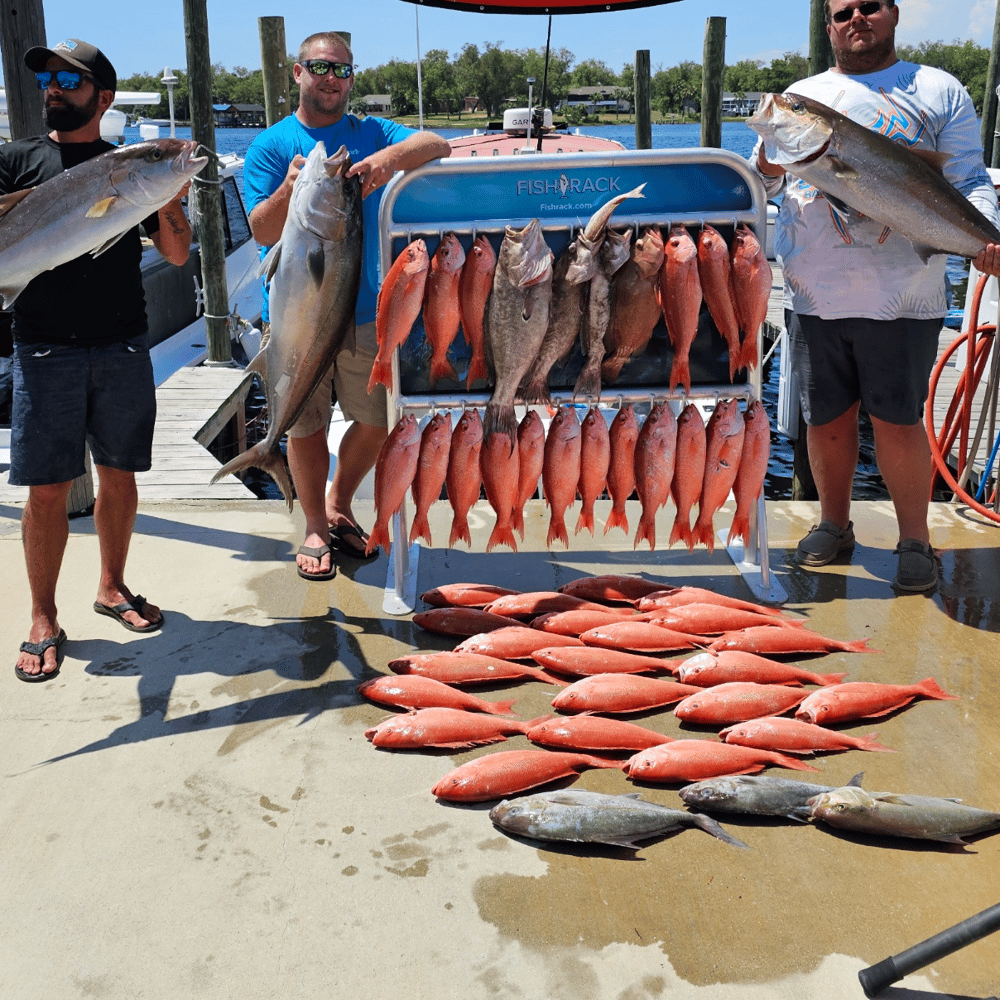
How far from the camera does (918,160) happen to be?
149 inches

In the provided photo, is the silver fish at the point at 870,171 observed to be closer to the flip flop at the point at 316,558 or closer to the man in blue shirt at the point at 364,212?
the man in blue shirt at the point at 364,212

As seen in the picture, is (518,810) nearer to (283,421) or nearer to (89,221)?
(283,421)

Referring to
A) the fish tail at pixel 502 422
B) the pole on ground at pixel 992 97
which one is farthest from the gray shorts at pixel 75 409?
the pole on ground at pixel 992 97

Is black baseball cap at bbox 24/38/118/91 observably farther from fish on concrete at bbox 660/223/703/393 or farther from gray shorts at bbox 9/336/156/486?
fish on concrete at bbox 660/223/703/393

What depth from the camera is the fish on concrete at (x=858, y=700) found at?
3.20m

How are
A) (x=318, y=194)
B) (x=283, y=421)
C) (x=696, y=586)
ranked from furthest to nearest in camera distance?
(x=696, y=586)
(x=283, y=421)
(x=318, y=194)

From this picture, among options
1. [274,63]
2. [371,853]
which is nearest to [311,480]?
[371,853]

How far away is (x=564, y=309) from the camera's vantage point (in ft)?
12.9

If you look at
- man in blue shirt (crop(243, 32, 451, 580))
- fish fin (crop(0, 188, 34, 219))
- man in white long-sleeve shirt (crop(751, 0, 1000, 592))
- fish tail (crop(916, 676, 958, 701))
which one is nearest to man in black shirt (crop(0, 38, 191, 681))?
fish fin (crop(0, 188, 34, 219))

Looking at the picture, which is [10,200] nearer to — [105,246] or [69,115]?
[105,246]

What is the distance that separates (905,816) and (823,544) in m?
2.00

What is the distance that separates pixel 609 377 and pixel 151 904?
2.62 meters

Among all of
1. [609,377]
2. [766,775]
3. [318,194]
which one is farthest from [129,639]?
[766,775]

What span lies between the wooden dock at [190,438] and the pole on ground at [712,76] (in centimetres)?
650
